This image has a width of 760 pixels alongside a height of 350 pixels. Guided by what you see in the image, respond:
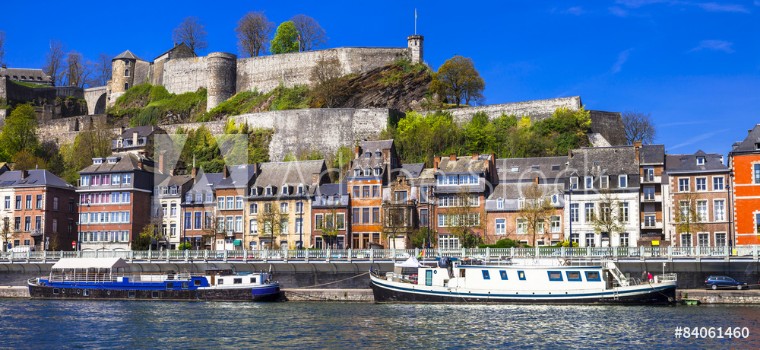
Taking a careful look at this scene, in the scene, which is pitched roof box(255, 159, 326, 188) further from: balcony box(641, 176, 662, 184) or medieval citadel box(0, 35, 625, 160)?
balcony box(641, 176, 662, 184)

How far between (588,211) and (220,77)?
55740 millimetres

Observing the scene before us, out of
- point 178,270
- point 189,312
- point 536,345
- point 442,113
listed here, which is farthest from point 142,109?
point 536,345

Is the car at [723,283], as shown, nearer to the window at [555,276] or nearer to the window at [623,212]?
the window at [555,276]

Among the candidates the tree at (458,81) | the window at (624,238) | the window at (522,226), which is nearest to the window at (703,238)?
the window at (624,238)

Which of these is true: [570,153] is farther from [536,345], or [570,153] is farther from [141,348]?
[141,348]

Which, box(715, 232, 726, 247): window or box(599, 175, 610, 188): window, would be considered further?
box(599, 175, 610, 188): window

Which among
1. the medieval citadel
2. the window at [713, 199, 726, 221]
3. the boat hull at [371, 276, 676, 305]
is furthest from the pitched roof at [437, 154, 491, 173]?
the boat hull at [371, 276, 676, 305]

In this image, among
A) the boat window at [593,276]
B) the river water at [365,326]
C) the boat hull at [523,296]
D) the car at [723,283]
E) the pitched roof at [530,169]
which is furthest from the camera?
the pitched roof at [530,169]

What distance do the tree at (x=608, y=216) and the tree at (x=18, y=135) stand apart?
59.3 meters

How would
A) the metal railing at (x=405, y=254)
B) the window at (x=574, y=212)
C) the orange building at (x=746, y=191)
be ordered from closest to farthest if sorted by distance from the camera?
1. the metal railing at (x=405, y=254)
2. the orange building at (x=746, y=191)
3. the window at (x=574, y=212)

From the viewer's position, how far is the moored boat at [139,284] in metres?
49.1

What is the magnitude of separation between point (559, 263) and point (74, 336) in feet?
72.5

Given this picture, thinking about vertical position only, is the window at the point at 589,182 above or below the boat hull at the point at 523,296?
above

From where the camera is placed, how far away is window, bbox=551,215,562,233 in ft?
202
